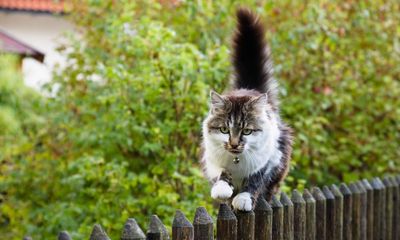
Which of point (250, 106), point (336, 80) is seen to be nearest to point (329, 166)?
point (336, 80)

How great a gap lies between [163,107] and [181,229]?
239 centimetres

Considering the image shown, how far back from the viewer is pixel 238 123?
3.06 meters

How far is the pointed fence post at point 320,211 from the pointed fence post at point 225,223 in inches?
35.8

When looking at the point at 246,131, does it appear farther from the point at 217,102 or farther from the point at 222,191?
the point at 222,191

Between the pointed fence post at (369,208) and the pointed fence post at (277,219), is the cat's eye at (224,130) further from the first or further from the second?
the pointed fence post at (369,208)

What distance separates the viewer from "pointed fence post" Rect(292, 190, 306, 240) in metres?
3.11

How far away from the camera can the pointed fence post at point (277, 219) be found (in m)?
2.92

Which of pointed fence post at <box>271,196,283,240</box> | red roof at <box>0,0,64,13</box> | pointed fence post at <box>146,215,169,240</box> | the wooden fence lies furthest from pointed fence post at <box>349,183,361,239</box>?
red roof at <box>0,0,64,13</box>

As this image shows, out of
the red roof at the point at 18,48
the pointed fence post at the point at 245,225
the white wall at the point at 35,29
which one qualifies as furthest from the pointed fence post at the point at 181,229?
the white wall at the point at 35,29

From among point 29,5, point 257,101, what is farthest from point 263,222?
point 29,5

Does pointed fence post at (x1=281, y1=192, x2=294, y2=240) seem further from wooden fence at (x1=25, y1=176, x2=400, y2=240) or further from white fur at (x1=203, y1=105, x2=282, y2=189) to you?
white fur at (x1=203, y1=105, x2=282, y2=189)

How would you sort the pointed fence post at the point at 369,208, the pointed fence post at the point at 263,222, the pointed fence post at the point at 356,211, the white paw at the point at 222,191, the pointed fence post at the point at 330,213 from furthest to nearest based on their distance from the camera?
1. the pointed fence post at the point at 369,208
2. the pointed fence post at the point at 356,211
3. the pointed fence post at the point at 330,213
4. the white paw at the point at 222,191
5. the pointed fence post at the point at 263,222

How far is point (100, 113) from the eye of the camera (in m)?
5.13

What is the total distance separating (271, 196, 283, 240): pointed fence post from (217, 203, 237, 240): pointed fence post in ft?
1.40
